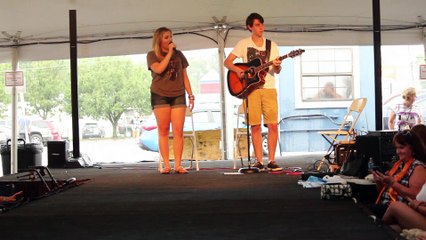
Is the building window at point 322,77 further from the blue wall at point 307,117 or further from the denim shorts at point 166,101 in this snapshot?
the denim shorts at point 166,101

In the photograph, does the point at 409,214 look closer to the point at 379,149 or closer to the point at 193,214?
the point at 193,214

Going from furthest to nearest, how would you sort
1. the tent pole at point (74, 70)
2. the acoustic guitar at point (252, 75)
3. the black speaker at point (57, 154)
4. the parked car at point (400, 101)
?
the parked car at point (400, 101), the black speaker at point (57, 154), the tent pole at point (74, 70), the acoustic guitar at point (252, 75)

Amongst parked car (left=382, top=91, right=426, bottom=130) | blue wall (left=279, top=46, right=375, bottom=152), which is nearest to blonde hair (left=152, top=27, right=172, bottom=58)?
blue wall (left=279, top=46, right=375, bottom=152)

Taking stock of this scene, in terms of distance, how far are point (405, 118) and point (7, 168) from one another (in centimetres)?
575

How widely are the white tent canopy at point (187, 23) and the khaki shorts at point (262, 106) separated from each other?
189 centimetres

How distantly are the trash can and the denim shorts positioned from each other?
320 centimetres

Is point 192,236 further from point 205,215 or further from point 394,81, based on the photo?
point 394,81

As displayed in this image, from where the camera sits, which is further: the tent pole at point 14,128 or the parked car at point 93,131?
the parked car at point 93,131

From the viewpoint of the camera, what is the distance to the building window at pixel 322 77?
9.29 metres

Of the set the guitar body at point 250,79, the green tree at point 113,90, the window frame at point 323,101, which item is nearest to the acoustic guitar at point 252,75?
the guitar body at point 250,79

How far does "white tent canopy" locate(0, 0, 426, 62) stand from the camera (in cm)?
581

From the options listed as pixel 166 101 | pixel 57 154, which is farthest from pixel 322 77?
pixel 166 101

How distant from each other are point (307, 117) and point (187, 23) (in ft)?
12.8

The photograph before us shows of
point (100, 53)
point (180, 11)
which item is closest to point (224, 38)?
point (180, 11)
